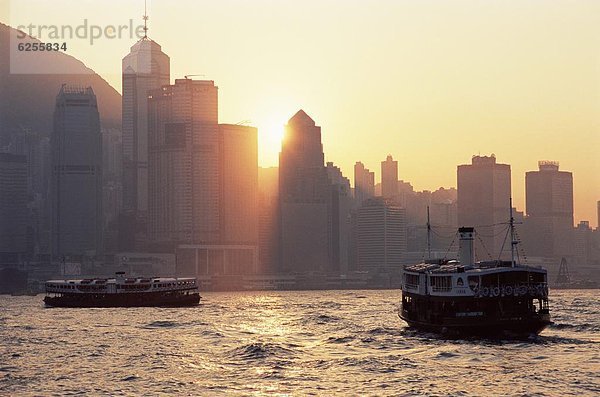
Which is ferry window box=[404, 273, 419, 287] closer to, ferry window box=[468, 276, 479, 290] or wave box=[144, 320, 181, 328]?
ferry window box=[468, 276, 479, 290]

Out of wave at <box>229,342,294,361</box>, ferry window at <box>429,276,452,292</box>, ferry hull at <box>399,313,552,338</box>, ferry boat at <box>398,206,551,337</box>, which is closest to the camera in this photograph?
wave at <box>229,342,294,361</box>

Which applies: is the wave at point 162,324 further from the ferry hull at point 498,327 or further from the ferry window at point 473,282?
the ferry window at point 473,282

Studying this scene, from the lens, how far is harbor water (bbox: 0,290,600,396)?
8000cm

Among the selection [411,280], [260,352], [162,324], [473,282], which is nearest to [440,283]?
[473,282]

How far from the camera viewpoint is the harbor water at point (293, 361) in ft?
262

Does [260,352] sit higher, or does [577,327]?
[260,352]

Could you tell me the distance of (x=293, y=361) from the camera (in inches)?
3871

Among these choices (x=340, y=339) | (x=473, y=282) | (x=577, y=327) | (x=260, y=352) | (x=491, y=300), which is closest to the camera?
(x=260, y=352)

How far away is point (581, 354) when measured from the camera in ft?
331

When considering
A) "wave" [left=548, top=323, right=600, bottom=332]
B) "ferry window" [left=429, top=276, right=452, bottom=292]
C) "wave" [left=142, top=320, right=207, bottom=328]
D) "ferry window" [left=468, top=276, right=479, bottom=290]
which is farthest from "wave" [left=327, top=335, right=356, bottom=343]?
"wave" [left=142, top=320, right=207, bottom=328]

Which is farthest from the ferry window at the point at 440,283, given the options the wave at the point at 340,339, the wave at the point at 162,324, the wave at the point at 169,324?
the wave at the point at 162,324

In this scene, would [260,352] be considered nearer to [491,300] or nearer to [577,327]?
[491,300]

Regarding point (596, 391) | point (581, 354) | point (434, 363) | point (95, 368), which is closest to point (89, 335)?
point (95, 368)

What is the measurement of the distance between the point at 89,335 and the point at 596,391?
265 ft
